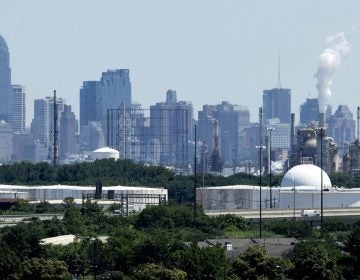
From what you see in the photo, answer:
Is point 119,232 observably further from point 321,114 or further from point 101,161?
point 321,114

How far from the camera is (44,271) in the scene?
56156 millimetres

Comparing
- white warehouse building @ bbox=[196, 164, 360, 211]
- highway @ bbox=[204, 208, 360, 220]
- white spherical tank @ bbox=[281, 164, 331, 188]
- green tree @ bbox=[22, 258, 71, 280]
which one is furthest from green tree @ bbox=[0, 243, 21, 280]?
white spherical tank @ bbox=[281, 164, 331, 188]

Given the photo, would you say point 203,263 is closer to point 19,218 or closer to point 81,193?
point 19,218

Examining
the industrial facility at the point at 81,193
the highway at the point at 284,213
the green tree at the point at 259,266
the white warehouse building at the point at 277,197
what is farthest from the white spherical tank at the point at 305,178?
the green tree at the point at 259,266

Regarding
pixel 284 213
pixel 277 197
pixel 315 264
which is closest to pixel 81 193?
pixel 277 197

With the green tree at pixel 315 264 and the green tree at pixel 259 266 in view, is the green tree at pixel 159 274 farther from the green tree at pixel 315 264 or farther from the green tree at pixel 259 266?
the green tree at pixel 315 264

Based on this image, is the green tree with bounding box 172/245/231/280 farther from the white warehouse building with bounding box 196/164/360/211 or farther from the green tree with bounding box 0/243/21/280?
the white warehouse building with bounding box 196/164/360/211

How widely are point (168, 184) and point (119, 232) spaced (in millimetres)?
64518

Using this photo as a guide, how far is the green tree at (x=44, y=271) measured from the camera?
184 feet

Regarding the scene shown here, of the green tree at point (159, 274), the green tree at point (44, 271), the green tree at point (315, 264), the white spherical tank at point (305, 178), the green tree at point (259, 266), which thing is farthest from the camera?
the white spherical tank at point (305, 178)

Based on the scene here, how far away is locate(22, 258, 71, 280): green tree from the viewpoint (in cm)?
5609

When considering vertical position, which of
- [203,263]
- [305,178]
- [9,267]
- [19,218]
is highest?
[305,178]

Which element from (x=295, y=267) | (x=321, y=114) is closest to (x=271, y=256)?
(x=295, y=267)

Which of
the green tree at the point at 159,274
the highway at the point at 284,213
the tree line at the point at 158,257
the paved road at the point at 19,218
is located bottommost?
the green tree at the point at 159,274
